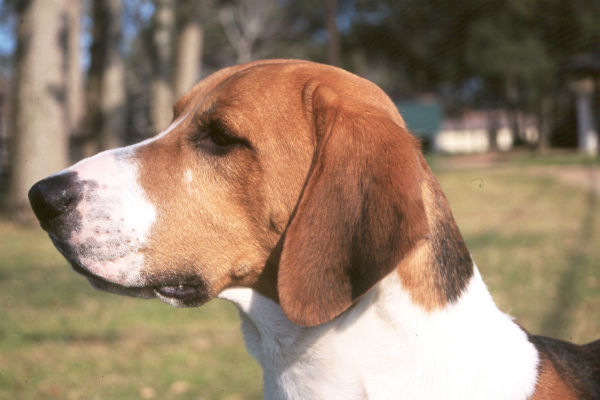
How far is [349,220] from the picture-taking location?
7.50 feet

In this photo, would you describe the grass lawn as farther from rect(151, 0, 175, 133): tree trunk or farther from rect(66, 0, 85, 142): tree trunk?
rect(66, 0, 85, 142): tree trunk

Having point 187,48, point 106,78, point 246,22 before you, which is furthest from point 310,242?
point 246,22

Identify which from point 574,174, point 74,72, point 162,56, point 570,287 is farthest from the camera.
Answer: point 74,72

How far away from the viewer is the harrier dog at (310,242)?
2.28 meters

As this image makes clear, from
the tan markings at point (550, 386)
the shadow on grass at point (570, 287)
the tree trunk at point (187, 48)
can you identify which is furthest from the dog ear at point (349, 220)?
the tree trunk at point (187, 48)

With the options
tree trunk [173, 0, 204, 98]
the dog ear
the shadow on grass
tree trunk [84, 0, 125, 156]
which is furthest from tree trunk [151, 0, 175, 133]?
the dog ear

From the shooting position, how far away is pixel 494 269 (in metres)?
9.39

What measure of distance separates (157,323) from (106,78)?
1366cm

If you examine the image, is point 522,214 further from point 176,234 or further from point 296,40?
point 296,40

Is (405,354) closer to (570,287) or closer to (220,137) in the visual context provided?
(220,137)

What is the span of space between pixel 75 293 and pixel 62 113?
6.21m

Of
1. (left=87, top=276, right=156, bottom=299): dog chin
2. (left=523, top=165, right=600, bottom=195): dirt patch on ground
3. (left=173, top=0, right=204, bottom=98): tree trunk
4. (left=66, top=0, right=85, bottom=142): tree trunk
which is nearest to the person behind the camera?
(left=87, top=276, right=156, bottom=299): dog chin

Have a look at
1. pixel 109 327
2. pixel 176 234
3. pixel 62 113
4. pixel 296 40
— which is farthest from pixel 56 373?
pixel 296 40

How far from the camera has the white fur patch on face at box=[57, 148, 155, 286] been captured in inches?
96.3
